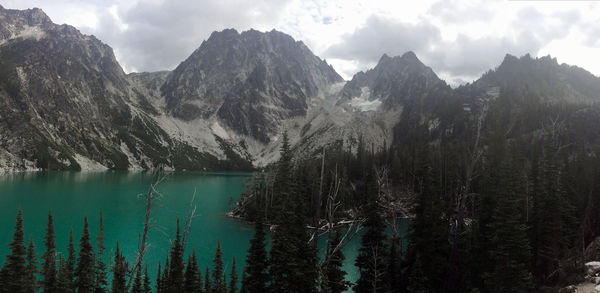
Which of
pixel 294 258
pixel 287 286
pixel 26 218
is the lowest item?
pixel 26 218

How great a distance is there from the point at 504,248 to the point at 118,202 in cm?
11920

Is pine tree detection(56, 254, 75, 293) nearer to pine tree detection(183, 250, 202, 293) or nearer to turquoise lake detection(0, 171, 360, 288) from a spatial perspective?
turquoise lake detection(0, 171, 360, 288)

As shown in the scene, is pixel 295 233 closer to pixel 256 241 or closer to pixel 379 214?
pixel 256 241

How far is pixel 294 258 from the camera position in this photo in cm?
2773

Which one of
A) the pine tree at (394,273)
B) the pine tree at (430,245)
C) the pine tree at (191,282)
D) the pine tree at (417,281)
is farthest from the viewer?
the pine tree at (191,282)

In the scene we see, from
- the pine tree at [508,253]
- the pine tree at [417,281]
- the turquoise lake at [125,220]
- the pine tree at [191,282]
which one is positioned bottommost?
the turquoise lake at [125,220]

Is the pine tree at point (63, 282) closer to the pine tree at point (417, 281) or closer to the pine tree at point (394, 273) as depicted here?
the pine tree at point (394, 273)

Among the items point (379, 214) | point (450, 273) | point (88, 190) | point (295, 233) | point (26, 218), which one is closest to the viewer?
point (295, 233)

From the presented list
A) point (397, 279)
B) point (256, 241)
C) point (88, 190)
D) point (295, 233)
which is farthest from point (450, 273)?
point (88, 190)

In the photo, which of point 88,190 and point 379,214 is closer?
point 379,214

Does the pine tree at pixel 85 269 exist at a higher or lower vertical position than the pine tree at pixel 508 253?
lower

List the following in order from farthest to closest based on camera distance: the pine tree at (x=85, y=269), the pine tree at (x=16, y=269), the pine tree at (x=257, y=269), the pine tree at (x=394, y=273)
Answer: the pine tree at (x=85, y=269), the pine tree at (x=394, y=273), the pine tree at (x=16, y=269), the pine tree at (x=257, y=269)

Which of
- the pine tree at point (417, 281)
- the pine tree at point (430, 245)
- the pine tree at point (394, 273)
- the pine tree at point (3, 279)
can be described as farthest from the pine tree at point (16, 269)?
the pine tree at point (430, 245)

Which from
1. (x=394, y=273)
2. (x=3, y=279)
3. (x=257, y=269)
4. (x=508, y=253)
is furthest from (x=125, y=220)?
(x=508, y=253)
